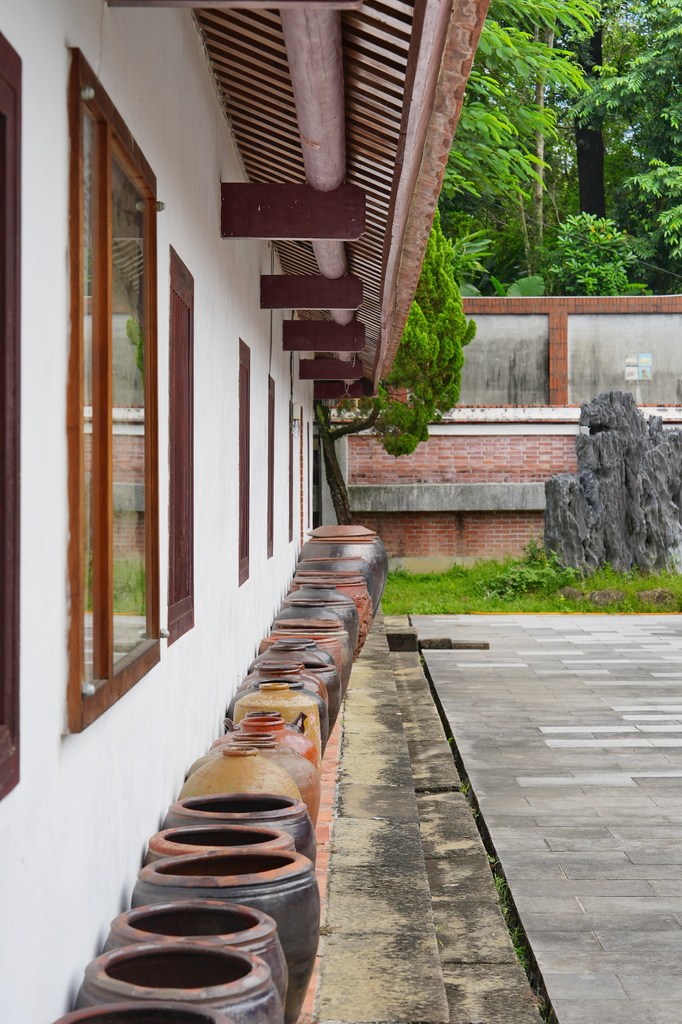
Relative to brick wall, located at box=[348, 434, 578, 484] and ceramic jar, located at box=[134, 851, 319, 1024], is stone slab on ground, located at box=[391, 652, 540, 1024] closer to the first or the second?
ceramic jar, located at box=[134, 851, 319, 1024]

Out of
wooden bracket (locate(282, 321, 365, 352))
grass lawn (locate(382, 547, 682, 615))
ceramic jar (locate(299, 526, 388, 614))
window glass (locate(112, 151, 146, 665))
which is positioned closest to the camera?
window glass (locate(112, 151, 146, 665))

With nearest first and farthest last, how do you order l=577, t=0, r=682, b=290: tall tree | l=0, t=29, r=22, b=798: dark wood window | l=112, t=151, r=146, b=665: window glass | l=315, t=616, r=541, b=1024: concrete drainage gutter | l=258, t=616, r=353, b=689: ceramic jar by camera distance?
1. l=0, t=29, r=22, b=798: dark wood window
2. l=112, t=151, r=146, b=665: window glass
3. l=315, t=616, r=541, b=1024: concrete drainage gutter
4. l=258, t=616, r=353, b=689: ceramic jar
5. l=577, t=0, r=682, b=290: tall tree

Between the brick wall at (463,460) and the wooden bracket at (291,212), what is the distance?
13986 millimetres

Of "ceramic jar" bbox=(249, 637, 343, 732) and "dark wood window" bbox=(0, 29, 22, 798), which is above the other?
"dark wood window" bbox=(0, 29, 22, 798)

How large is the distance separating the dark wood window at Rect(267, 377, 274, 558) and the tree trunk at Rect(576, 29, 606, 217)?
2092 centimetres

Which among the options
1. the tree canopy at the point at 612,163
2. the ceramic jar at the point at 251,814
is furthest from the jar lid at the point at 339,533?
the tree canopy at the point at 612,163

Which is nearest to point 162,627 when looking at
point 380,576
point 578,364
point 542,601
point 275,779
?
point 275,779

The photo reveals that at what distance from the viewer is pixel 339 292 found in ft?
22.4

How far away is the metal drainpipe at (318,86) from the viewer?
9.22 feet

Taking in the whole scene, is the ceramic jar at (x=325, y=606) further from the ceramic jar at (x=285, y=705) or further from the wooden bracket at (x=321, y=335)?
the ceramic jar at (x=285, y=705)

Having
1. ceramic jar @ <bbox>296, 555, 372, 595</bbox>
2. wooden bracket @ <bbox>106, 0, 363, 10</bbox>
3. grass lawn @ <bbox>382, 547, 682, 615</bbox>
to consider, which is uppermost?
wooden bracket @ <bbox>106, 0, 363, 10</bbox>

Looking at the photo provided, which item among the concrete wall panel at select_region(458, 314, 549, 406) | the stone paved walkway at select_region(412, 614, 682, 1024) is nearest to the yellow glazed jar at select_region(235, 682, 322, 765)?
the stone paved walkway at select_region(412, 614, 682, 1024)

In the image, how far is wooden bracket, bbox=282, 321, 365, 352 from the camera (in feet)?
29.1

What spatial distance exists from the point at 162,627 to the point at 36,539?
145 centimetres
